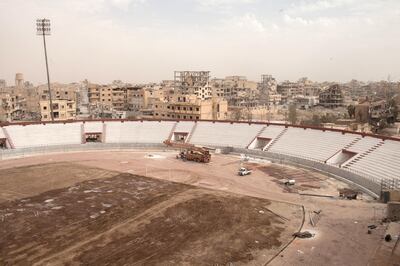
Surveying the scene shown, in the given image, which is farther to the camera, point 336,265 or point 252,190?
point 252,190

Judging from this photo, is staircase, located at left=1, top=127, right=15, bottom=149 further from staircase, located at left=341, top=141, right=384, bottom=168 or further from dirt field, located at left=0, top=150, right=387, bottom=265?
staircase, located at left=341, top=141, right=384, bottom=168

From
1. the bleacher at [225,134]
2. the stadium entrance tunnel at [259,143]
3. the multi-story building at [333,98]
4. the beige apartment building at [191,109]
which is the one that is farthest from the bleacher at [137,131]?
the multi-story building at [333,98]

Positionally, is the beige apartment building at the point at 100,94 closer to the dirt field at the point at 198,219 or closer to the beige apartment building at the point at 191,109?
the beige apartment building at the point at 191,109

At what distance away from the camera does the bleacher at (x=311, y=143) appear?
180ft

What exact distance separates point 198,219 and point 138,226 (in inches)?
213

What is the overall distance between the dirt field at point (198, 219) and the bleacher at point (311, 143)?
5004mm

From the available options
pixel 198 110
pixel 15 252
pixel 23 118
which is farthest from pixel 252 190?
pixel 23 118

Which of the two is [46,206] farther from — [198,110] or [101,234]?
[198,110]

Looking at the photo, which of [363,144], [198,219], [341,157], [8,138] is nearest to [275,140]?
[341,157]

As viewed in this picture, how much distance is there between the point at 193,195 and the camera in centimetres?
4028

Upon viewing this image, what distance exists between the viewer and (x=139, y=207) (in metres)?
36.6

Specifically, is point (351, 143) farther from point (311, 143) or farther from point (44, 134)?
point (44, 134)

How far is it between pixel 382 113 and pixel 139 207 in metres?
84.2

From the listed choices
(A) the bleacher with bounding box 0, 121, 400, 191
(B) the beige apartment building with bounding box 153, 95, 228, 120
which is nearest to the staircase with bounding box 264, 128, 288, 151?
(A) the bleacher with bounding box 0, 121, 400, 191
